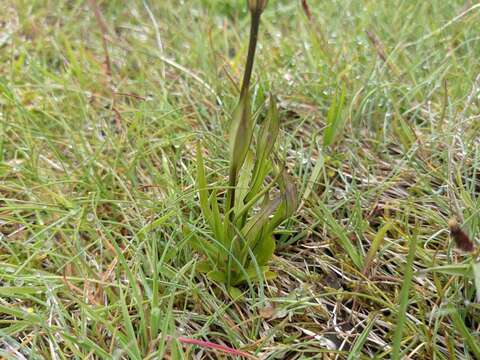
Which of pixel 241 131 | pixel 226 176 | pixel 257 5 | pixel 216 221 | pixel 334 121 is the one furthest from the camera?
pixel 334 121

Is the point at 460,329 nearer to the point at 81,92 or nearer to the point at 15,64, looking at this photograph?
the point at 81,92

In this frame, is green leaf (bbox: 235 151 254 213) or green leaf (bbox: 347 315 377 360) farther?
green leaf (bbox: 235 151 254 213)

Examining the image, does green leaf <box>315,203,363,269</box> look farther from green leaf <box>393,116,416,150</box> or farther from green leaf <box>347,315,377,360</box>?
green leaf <box>393,116,416,150</box>

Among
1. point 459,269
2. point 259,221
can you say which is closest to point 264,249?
point 259,221

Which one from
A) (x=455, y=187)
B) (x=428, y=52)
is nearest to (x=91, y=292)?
(x=455, y=187)

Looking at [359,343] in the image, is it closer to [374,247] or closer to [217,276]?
[374,247]

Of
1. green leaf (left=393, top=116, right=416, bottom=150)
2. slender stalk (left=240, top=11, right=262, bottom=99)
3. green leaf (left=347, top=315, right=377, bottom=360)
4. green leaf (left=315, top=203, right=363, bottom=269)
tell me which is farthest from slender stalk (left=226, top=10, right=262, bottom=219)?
green leaf (left=393, top=116, right=416, bottom=150)

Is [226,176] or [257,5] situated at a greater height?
[257,5]
